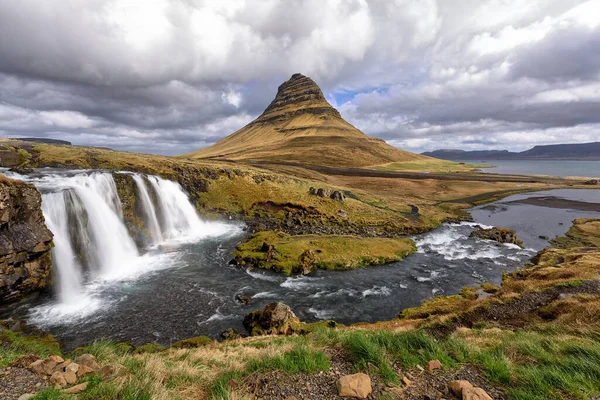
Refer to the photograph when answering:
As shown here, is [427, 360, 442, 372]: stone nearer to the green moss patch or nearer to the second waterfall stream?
the green moss patch

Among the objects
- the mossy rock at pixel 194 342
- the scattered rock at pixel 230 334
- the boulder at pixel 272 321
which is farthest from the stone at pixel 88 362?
the boulder at pixel 272 321

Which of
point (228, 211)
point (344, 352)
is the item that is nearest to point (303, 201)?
point (228, 211)

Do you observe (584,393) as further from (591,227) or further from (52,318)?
(591,227)

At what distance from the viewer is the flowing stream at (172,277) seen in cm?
2159

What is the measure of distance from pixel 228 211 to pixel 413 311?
4174 cm

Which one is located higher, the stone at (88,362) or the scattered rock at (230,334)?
the stone at (88,362)

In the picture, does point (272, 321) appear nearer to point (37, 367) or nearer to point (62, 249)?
point (37, 367)

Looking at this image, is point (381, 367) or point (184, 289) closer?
point (381, 367)

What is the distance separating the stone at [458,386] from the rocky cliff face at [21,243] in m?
31.2

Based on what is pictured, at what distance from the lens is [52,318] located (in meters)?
21.1

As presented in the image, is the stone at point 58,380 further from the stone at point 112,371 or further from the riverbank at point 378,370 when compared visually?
the stone at point 112,371

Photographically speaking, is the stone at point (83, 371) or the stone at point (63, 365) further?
the stone at point (63, 365)

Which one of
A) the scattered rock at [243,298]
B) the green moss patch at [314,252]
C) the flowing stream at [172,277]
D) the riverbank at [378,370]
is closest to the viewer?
the riverbank at [378,370]

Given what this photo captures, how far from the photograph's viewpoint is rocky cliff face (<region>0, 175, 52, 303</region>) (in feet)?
73.5
